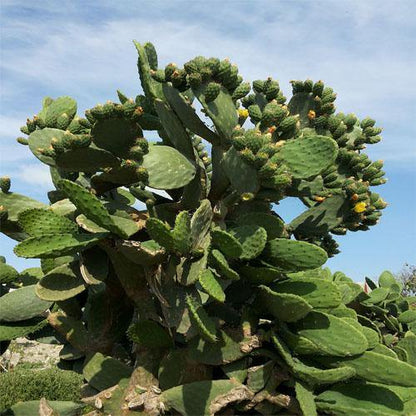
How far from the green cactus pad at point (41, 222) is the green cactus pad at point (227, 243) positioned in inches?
33.6

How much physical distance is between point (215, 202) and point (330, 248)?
1612 millimetres

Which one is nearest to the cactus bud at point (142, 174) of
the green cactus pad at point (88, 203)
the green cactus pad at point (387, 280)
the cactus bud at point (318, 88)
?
the green cactus pad at point (88, 203)

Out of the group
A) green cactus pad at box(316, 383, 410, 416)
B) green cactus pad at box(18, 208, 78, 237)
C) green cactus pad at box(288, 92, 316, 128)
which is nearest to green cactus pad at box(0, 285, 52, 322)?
green cactus pad at box(18, 208, 78, 237)

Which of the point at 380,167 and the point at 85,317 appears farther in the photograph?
the point at 380,167

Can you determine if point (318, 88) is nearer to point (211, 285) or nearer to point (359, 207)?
point (359, 207)

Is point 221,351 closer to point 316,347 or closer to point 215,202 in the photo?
point 316,347

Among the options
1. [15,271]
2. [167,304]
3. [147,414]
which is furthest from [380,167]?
[15,271]

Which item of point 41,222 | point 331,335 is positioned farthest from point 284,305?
point 41,222

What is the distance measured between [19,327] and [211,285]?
176cm

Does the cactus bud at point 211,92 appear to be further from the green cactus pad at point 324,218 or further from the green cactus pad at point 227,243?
the green cactus pad at point 324,218

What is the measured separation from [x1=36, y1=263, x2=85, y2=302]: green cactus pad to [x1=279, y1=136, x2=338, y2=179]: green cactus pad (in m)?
1.36

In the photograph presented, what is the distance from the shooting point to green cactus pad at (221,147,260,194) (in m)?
3.27

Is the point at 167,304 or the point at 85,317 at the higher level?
the point at 167,304

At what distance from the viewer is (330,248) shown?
4.98 meters
